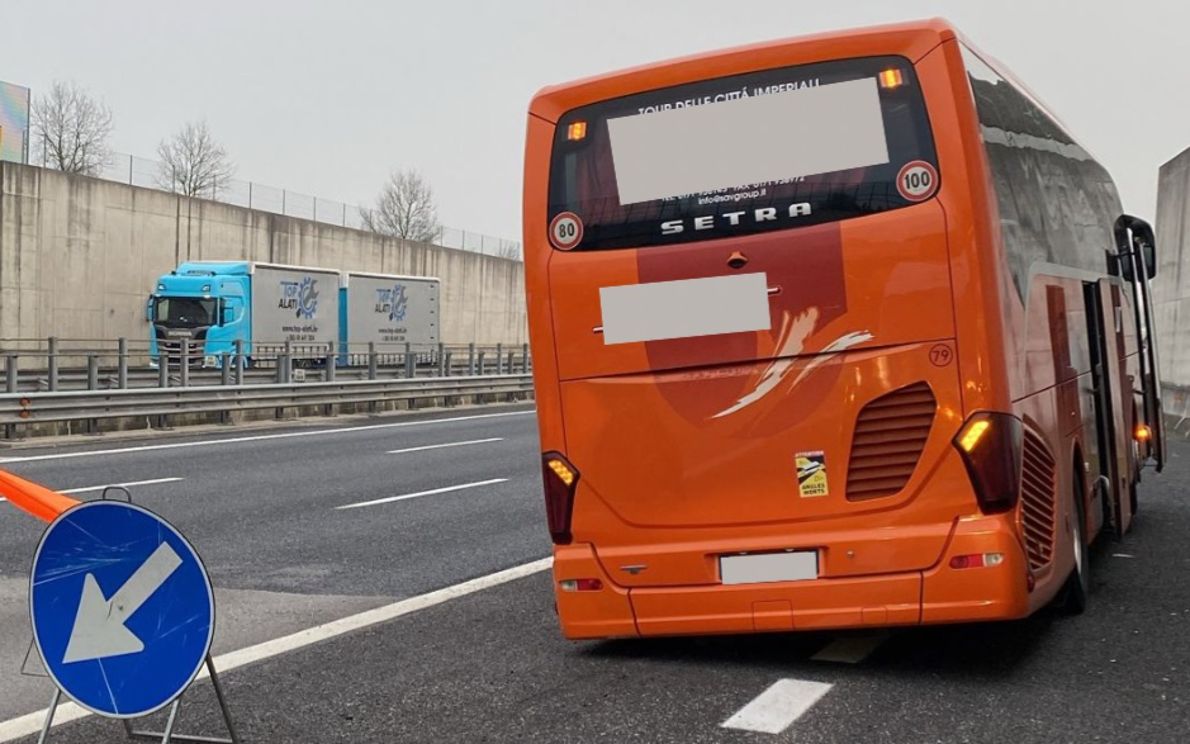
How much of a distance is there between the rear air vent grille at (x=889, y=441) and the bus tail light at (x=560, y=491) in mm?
1218

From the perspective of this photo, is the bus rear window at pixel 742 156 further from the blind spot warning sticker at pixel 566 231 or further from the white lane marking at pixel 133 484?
the white lane marking at pixel 133 484

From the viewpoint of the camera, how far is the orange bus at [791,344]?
5.26 metres

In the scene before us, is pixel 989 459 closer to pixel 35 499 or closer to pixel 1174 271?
pixel 35 499

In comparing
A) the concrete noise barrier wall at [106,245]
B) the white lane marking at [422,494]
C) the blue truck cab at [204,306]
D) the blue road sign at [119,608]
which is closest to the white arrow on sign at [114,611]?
the blue road sign at [119,608]

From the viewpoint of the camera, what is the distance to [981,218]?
5.25 m

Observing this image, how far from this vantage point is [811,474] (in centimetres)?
544

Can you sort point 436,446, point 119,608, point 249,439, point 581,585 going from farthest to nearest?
point 249,439, point 436,446, point 581,585, point 119,608

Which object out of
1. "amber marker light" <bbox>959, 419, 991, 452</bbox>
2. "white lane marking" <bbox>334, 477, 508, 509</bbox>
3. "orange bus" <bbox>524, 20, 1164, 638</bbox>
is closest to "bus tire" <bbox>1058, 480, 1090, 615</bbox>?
"orange bus" <bbox>524, 20, 1164, 638</bbox>

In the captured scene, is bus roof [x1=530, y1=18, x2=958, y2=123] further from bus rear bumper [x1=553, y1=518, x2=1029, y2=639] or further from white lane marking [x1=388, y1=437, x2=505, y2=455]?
white lane marking [x1=388, y1=437, x2=505, y2=455]

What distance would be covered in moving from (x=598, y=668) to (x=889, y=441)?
1.63 metres

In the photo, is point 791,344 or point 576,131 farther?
point 576,131

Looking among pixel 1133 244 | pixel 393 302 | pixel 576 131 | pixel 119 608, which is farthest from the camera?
pixel 393 302

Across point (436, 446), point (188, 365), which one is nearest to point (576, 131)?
point (436, 446)

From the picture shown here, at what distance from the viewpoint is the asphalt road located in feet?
15.6
